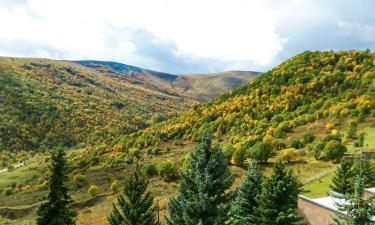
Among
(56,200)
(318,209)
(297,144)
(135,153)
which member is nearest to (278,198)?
(318,209)

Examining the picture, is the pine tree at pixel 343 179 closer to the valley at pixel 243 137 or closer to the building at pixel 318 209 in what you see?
the valley at pixel 243 137

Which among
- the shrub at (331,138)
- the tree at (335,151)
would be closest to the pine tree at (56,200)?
the tree at (335,151)

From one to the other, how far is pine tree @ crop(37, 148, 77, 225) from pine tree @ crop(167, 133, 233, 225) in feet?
31.3

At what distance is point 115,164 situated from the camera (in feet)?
358

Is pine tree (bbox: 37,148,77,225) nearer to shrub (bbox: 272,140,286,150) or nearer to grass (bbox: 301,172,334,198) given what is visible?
grass (bbox: 301,172,334,198)

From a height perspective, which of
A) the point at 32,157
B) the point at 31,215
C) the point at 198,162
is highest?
the point at 198,162

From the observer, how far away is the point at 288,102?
131 meters

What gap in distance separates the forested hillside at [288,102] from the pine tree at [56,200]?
6598cm

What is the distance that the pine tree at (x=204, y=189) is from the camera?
22.4 metres

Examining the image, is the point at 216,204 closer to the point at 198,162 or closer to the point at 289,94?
the point at 198,162

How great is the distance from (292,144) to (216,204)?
211 feet

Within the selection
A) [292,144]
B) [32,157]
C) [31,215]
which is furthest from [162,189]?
[32,157]

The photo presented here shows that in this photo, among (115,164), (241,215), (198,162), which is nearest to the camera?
(198,162)

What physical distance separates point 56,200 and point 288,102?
11054 centimetres
